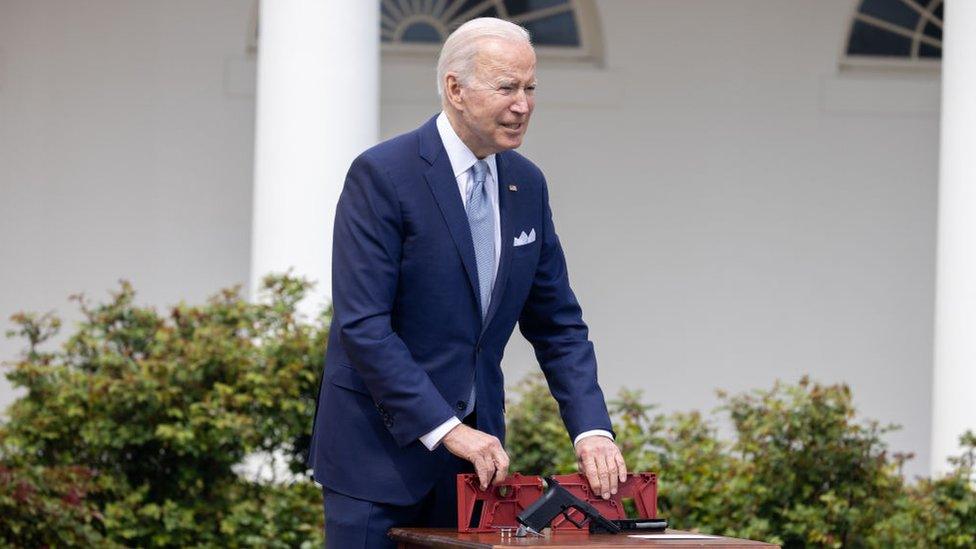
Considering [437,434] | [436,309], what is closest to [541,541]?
[437,434]

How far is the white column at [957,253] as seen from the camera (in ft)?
21.9

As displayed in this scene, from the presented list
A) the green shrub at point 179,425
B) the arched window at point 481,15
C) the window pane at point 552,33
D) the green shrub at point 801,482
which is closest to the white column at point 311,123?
the green shrub at point 179,425

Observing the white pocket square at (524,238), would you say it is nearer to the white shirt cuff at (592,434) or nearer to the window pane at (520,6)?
the white shirt cuff at (592,434)

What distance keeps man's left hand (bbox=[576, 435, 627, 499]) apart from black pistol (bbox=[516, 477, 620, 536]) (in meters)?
0.07

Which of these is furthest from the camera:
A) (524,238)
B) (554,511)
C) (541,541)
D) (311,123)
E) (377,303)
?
(311,123)

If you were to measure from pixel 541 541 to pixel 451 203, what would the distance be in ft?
2.43

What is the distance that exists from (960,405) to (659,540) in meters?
4.04

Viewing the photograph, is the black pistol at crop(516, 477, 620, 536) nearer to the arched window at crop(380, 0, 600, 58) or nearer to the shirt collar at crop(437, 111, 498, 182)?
the shirt collar at crop(437, 111, 498, 182)

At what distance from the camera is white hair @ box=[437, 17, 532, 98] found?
3.15m

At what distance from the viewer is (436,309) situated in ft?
10.6

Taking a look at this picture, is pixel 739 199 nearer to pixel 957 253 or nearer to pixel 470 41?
pixel 957 253

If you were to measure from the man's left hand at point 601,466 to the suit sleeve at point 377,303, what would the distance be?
0.98ft

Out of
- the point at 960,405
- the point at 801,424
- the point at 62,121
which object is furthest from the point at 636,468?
the point at 62,121

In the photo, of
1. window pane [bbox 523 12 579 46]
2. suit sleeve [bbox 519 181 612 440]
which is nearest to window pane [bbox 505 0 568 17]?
window pane [bbox 523 12 579 46]
